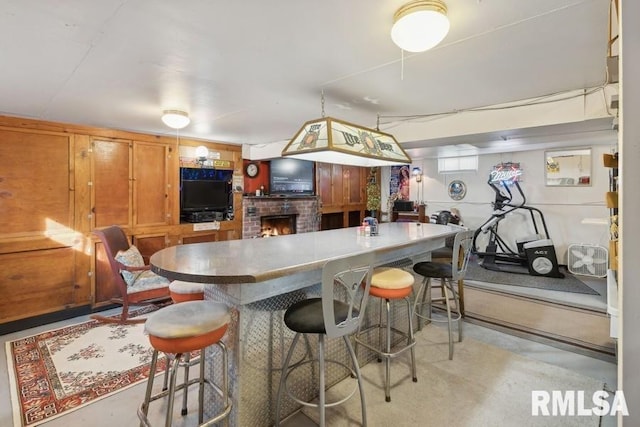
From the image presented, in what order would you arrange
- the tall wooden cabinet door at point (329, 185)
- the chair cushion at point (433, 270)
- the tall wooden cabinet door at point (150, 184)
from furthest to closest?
the tall wooden cabinet door at point (329, 185) < the tall wooden cabinet door at point (150, 184) < the chair cushion at point (433, 270)

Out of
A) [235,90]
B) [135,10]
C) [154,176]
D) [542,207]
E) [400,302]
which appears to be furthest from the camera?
[542,207]

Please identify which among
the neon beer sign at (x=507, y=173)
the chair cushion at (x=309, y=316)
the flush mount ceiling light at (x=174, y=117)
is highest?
the flush mount ceiling light at (x=174, y=117)

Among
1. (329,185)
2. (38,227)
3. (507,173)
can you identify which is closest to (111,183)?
(38,227)

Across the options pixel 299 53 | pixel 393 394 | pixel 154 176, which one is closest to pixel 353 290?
pixel 393 394

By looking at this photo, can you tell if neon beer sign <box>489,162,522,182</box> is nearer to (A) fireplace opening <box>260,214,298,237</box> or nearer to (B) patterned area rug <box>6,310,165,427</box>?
(A) fireplace opening <box>260,214,298,237</box>

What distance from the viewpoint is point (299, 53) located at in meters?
1.93

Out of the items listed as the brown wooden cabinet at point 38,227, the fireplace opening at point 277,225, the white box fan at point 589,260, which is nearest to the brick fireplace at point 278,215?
the fireplace opening at point 277,225

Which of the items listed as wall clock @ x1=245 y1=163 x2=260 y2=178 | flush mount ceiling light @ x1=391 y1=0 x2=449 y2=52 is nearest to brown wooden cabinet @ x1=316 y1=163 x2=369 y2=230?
wall clock @ x1=245 y1=163 x2=260 y2=178

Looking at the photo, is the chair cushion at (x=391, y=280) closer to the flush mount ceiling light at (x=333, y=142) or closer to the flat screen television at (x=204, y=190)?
the flush mount ceiling light at (x=333, y=142)

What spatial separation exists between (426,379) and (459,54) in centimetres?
234

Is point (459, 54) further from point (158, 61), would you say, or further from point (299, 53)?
point (158, 61)

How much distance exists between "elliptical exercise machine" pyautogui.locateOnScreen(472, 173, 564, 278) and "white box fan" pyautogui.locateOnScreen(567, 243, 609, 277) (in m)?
0.35

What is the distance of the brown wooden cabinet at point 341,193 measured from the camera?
6.98 metres

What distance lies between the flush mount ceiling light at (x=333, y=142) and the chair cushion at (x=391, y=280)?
3.47ft
